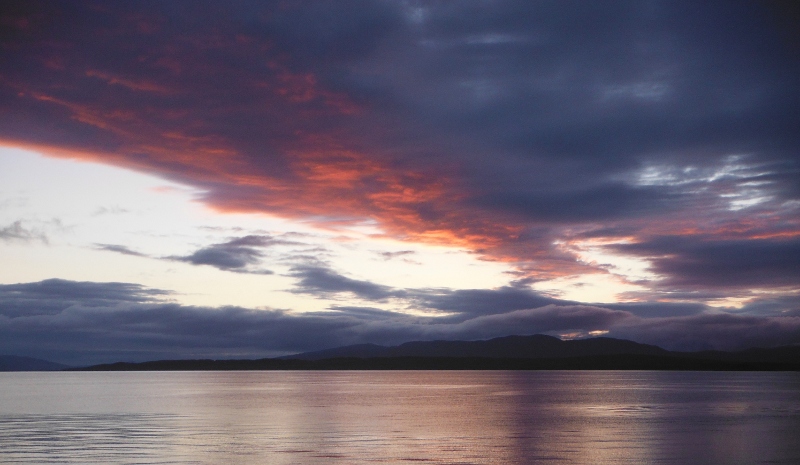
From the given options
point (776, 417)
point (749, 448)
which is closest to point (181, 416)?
point (749, 448)

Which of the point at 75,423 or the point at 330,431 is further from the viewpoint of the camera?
the point at 75,423

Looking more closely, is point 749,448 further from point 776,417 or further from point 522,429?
point 776,417

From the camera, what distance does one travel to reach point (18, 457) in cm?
3769

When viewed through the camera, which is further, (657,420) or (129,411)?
(129,411)

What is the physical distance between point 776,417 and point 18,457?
212 ft

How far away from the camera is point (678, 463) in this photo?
123 feet

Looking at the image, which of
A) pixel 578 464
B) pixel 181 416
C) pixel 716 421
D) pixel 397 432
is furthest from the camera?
pixel 181 416

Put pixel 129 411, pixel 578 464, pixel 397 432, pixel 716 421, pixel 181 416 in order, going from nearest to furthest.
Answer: pixel 578 464, pixel 397 432, pixel 716 421, pixel 181 416, pixel 129 411

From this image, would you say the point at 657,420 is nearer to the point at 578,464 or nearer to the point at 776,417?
the point at 776,417

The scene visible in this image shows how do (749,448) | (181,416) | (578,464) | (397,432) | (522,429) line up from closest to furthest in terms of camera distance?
(578,464), (749,448), (397,432), (522,429), (181,416)

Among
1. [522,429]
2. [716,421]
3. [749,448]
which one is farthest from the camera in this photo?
[716,421]

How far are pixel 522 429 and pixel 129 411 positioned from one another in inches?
1742

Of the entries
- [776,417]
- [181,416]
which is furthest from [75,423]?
[776,417]

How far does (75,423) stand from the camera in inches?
2324
